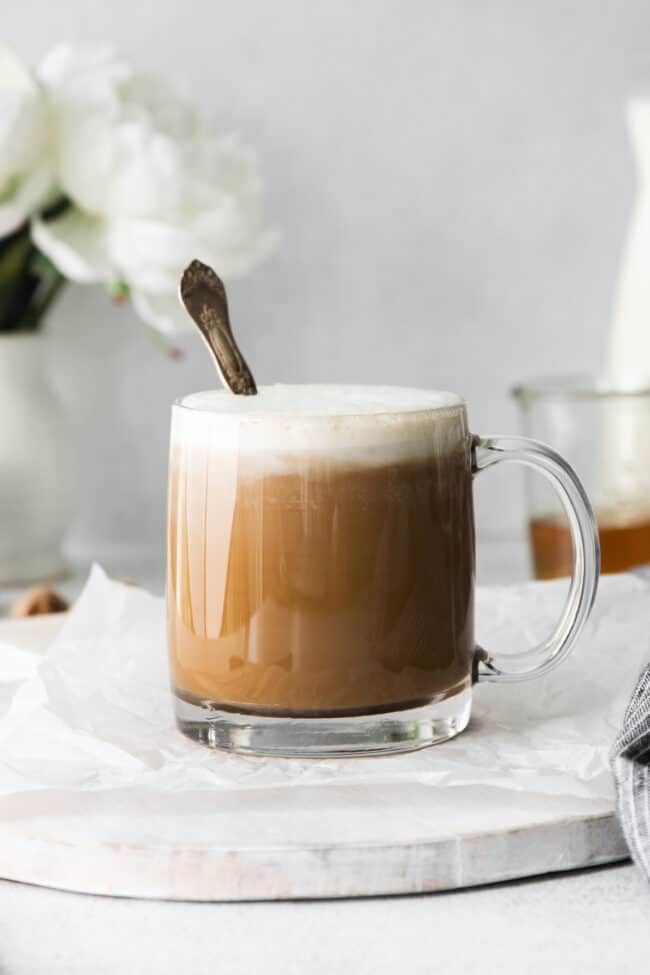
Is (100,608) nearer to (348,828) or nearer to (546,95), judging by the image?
(348,828)

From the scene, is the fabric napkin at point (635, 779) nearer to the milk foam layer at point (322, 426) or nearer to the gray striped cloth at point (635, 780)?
the gray striped cloth at point (635, 780)

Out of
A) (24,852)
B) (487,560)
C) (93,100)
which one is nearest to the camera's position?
(24,852)

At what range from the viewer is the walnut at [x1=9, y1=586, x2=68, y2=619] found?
42.1 inches

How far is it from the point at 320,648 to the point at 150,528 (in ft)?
2.77

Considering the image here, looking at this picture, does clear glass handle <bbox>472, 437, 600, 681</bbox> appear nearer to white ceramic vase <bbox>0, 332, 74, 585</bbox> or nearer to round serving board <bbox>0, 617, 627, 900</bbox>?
round serving board <bbox>0, 617, 627, 900</bbox>

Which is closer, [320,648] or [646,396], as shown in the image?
[320,648]

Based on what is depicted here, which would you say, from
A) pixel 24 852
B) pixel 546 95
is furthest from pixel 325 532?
pixel 546 95

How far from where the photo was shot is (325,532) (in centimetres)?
67

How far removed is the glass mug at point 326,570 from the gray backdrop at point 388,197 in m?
0.75

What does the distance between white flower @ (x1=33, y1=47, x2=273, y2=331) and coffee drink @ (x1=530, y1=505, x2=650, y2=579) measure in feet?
1.20

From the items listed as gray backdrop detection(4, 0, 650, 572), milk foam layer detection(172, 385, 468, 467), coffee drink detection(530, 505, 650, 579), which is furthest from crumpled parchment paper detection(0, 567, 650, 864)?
gray backdrop detection(4, 0, 650, 572)

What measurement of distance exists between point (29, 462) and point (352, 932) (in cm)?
83

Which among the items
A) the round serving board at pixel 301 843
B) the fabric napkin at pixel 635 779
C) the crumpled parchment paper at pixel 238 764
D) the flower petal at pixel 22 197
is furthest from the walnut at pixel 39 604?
the fabric napkin at pixel 635 779

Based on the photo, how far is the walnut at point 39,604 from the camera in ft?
3.51
